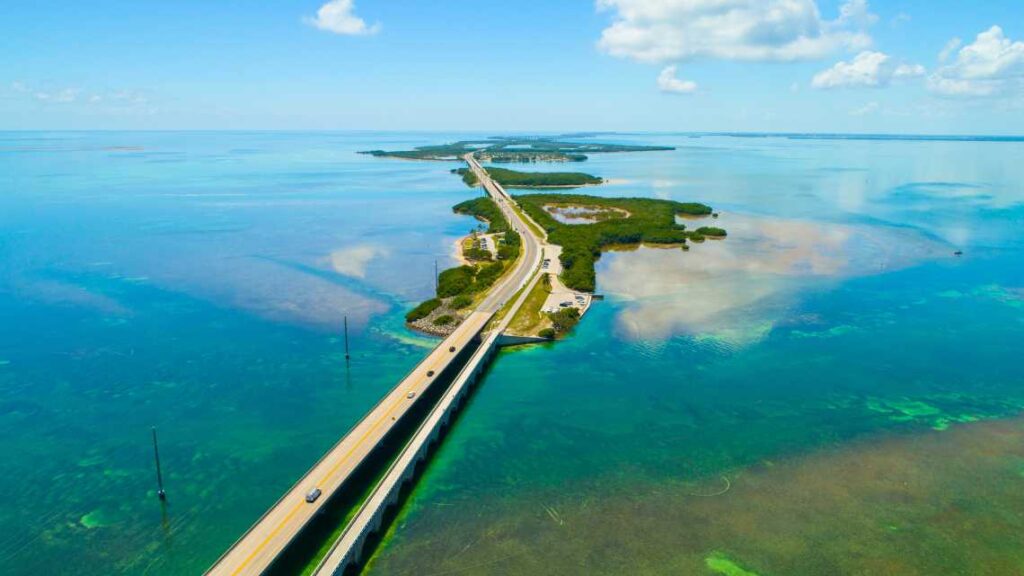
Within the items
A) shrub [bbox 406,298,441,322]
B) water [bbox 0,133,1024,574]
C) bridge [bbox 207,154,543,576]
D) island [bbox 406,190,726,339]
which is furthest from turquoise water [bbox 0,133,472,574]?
island [bbox 406,190,726,339]

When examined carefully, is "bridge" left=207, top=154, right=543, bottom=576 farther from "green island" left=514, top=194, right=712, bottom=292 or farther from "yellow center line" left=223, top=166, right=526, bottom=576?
"green island" left=514, top=194, right=712, bottom=292

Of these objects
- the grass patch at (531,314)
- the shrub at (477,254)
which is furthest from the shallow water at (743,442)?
the shrub at (477,254)

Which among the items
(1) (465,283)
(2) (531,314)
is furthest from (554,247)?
(2) (531,314)

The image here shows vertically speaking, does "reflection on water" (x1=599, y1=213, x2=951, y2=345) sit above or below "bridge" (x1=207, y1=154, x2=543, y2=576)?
above

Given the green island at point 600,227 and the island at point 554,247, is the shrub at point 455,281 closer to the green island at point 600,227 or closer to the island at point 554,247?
the island at point 554,247

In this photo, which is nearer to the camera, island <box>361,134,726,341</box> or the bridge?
the bridge

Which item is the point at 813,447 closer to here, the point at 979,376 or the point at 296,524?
the point at 979,376

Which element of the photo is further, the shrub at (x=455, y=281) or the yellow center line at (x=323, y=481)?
the shrub at (x=455, y=281)

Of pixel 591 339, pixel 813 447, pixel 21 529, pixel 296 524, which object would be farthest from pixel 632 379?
pixel 21 529
